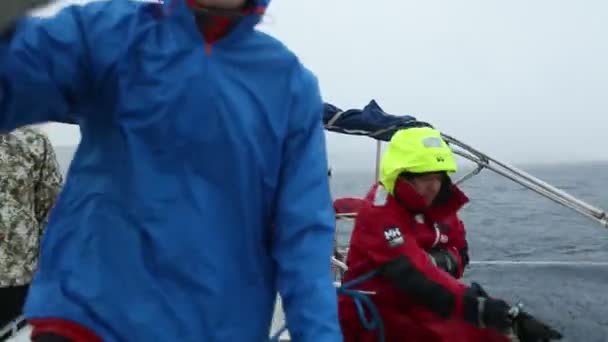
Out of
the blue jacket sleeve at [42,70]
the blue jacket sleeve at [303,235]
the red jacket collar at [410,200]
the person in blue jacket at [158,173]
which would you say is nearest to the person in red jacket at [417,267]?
the red jacket collar at [410,200]

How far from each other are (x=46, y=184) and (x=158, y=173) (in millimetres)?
1616

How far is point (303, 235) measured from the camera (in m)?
1.39

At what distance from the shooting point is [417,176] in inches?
109

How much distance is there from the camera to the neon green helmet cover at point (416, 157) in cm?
275

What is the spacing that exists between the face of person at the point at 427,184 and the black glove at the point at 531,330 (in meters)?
0.52

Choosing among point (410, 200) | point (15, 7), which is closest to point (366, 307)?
point (410, 200)

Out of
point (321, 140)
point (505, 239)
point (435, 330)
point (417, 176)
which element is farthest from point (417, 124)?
point (505, 239)

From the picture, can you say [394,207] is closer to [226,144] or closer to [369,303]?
[369,303]

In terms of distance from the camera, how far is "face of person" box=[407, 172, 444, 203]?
2.77 m

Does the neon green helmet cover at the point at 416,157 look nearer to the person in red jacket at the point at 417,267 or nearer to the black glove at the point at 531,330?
the person in red jacket at the point at 417,267

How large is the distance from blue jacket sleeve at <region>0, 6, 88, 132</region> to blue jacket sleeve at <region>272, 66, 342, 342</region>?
14.6 inches

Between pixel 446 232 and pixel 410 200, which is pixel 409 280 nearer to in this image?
pixel 410 200

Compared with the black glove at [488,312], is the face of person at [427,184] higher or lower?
higher

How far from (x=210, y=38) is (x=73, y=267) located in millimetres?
424
